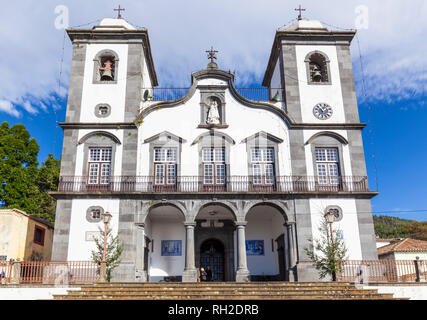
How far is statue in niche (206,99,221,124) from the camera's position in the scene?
62.3ft

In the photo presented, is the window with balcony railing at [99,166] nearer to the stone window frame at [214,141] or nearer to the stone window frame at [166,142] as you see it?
the stone window frame at [166,142]

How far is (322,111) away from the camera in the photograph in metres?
19.3

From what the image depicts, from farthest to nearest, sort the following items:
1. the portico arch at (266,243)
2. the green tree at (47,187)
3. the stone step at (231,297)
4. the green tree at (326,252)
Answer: the green tree at (47,187)
the portico arch at (266,243)
the green tree at (326,252)
the stone step at (231,297)

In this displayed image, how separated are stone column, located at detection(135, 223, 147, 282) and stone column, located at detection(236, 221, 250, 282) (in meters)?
3.90

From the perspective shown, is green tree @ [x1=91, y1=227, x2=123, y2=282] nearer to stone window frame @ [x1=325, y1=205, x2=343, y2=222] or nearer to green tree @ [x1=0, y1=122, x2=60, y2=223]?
stone window frame @ [x1=325, y1=205, x2=343, y2=222]

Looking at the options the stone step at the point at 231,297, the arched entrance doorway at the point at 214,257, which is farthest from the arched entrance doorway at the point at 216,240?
the stone step at the point at 231,297

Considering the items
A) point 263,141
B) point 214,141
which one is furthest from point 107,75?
point 263,141

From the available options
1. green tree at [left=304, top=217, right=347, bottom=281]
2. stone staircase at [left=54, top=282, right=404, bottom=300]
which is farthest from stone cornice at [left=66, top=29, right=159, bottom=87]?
green tree at [left=304, top=217, right=347, bottom=281]

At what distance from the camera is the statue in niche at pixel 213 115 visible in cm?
1898

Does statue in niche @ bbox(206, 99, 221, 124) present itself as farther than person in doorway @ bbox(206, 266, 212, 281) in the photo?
Yes

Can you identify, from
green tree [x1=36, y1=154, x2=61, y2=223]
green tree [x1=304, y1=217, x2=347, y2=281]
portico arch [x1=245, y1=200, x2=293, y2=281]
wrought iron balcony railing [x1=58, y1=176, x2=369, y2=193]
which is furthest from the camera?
green tree [x1=36, y1=154, x2=61, y2=223]

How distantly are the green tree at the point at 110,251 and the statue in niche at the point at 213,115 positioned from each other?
6.59 meters

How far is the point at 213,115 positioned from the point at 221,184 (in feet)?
11.1

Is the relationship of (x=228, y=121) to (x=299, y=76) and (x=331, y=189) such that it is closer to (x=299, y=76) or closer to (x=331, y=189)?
(x=299, y=76)
